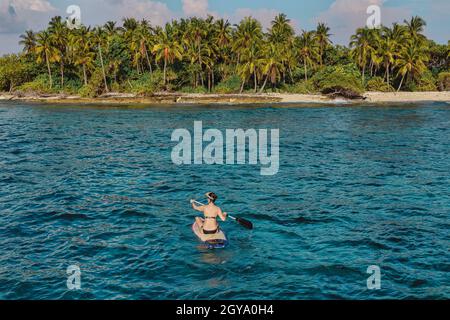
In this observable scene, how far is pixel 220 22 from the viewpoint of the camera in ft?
340

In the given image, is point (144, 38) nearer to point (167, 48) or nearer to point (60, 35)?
Answer: point (167, 48)

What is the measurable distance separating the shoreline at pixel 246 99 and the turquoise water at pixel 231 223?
46040 mm

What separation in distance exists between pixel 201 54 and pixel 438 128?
59.5 meters

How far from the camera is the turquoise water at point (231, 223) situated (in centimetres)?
1519

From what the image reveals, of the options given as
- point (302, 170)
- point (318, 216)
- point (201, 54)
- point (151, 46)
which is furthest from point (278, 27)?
point (318, 216)

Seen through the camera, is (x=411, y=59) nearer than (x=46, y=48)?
Yes

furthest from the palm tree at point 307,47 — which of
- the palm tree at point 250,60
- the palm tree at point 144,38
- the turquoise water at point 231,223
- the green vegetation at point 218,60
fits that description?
the turquoise water at point 231,223

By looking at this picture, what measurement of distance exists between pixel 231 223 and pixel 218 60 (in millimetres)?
92398

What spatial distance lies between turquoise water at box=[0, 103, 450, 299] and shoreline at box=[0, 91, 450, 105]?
4604cm

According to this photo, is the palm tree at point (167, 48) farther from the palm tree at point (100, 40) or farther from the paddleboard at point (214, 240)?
the paddleboard at point (214, 240)

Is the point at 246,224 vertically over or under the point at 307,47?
under

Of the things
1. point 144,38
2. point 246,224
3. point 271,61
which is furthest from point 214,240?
point 144,38

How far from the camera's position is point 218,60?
109562 millimetres

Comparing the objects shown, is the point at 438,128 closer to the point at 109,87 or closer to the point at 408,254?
the point at 408,254
